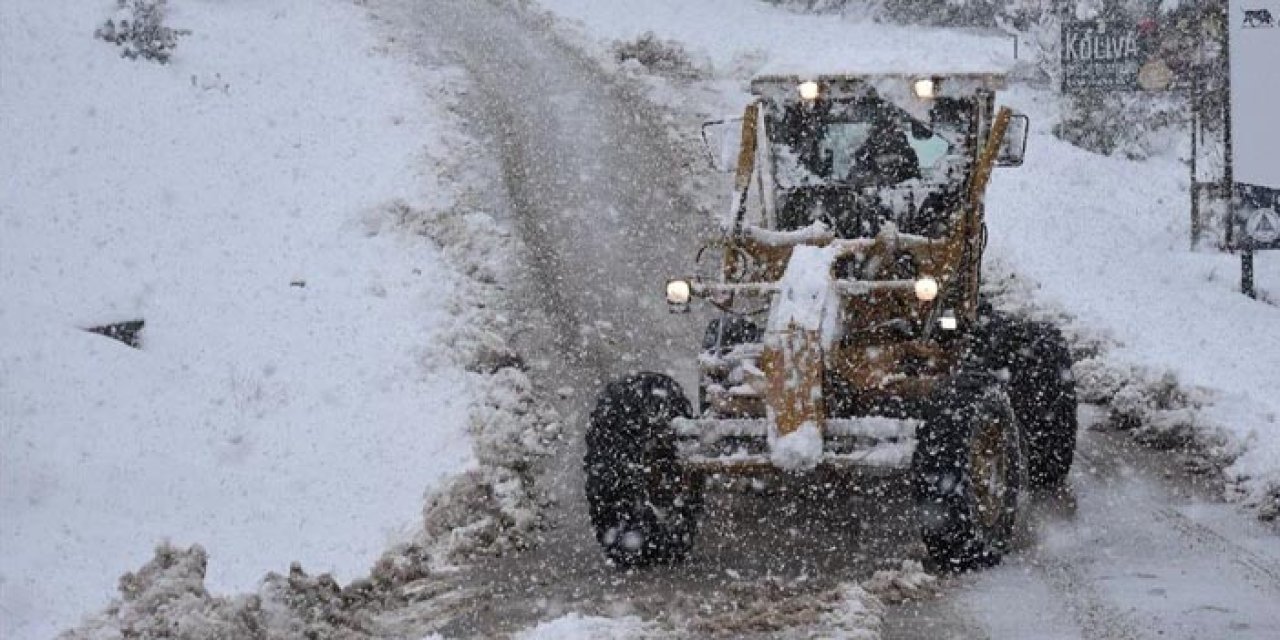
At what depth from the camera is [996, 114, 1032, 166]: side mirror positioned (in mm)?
8125

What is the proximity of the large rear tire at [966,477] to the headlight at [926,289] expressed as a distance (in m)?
0.47

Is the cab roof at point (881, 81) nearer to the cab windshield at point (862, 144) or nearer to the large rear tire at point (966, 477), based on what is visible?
the cab windshield at point (862, 144)

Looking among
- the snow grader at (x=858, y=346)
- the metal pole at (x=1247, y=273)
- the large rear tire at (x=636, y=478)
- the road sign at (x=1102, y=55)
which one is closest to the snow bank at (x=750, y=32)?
the road sign at (x=1102, y=55)

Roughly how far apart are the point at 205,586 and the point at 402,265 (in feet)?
21.7

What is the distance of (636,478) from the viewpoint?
7117 mm

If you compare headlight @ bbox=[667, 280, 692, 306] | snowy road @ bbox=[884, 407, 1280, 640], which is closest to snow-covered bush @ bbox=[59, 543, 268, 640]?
headlight @ bbox=[667, 280, 692, 306]

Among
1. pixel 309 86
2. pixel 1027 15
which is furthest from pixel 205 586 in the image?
pixel 1027 15

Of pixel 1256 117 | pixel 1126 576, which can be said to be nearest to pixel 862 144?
pixel 1126 576

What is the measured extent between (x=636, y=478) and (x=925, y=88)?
2.86 m

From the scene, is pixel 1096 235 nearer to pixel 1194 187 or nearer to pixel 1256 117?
pixel 1194 187

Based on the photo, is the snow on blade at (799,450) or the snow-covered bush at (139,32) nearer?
the snow on blade at (799,450)

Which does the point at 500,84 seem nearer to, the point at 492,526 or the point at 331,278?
the point at 331,278

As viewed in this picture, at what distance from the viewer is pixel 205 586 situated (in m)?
7.22

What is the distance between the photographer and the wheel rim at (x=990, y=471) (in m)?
7.04
